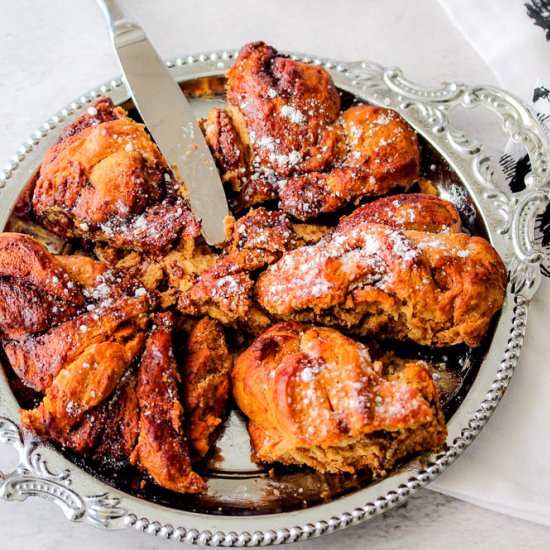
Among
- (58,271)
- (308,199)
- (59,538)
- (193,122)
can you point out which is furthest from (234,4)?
(59,538)

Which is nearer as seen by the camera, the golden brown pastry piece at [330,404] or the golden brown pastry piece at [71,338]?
the golden brown pastry piece at [330,404]

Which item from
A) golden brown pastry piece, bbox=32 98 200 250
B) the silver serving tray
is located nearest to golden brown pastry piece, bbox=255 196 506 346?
the silver serving tray

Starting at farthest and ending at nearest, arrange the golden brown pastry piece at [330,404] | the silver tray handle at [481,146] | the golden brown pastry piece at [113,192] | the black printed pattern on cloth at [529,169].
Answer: the black printed pattern on cloth at [529,169]
the silver tray handle at [481,146]
the golden brown pastry piece at [113,192]
the golden brown pastry piece at [330,404]

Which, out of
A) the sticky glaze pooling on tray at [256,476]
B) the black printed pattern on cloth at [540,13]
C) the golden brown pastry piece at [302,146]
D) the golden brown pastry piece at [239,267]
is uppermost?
the black printed pattern on cloth at [540,13]

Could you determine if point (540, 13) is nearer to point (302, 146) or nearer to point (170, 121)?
point (302, 146)

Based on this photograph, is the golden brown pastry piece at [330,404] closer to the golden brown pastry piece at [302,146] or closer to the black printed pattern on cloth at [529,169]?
the golden brown pastry piece at [302,146]

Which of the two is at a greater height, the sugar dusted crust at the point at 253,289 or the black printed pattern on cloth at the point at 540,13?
the black printed pattern on cloth at the point at 540,13

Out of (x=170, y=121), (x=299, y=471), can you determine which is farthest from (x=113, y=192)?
(x=299, y=471)

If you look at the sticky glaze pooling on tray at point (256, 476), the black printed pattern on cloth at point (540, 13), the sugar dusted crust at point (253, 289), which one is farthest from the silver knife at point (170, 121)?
the black printed pattern on cloth at point (540, 13)
